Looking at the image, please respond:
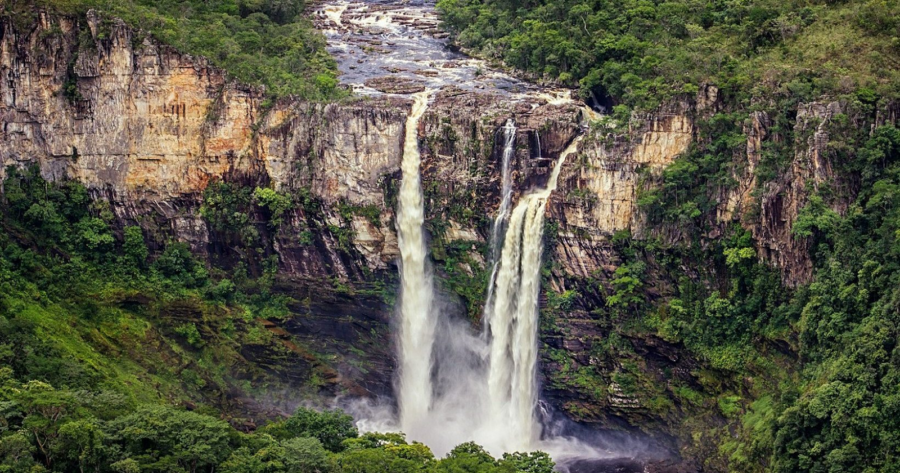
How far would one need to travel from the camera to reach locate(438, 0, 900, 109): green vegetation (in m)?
45.2

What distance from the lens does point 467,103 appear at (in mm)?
49625

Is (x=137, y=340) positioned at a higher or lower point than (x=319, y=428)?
higher

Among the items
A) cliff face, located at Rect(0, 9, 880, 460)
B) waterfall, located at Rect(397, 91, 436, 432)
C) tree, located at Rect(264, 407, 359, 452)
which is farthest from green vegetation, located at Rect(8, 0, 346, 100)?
tree, located at Rect(264, 407, 359, 452)

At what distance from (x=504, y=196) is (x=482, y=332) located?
5.10m

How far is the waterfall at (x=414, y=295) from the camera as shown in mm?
49250

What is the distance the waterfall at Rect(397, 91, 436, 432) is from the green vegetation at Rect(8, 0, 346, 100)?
151 inches

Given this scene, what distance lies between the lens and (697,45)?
48.8m

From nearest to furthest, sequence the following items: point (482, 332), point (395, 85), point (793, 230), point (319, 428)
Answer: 1. point (793, 230)
2. point (319, 428)
3. point (482, 332)
4. point (395, 85)

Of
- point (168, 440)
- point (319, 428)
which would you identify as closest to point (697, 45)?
point (319, 428)

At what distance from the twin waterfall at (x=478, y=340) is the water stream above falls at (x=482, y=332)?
0.12ft

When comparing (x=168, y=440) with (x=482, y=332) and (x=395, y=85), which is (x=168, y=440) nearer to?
(x=482, y=332)

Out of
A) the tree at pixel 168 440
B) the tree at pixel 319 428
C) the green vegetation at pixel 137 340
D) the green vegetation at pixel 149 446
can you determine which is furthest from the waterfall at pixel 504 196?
the tree at pixel 168 440

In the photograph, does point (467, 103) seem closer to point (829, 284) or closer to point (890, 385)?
point (829, 284)

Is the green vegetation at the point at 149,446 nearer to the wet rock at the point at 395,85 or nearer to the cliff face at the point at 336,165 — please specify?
the cliff face at the point at 336,165
